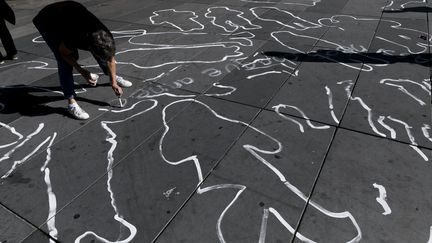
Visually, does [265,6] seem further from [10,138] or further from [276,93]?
[10,138]

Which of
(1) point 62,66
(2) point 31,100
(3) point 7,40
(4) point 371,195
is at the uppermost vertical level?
(1) point 62,66

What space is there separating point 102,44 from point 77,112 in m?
1.15

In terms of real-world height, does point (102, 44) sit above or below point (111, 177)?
above

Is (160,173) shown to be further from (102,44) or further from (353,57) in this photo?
(353,57)

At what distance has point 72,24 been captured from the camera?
3.42 meters

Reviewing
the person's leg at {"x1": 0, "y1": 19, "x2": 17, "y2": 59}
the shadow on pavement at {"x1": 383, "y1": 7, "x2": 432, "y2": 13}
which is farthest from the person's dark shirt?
the shadow on pavement at {"x1": 383, "y1": 7, "x2": 432, "y2": 13}

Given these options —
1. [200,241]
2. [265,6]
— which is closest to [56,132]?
[200,241]

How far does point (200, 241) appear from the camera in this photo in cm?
244

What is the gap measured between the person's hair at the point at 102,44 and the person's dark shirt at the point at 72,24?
0.23 feet

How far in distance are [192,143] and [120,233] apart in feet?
4.06

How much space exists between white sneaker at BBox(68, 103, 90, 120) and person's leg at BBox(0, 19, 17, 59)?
286 cm

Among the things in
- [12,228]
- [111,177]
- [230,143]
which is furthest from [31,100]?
[230,143]

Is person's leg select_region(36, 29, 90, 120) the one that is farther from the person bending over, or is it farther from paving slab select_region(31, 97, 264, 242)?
paving slab select_region(31, 97, 264, 242)

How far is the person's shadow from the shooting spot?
427 centimetres
